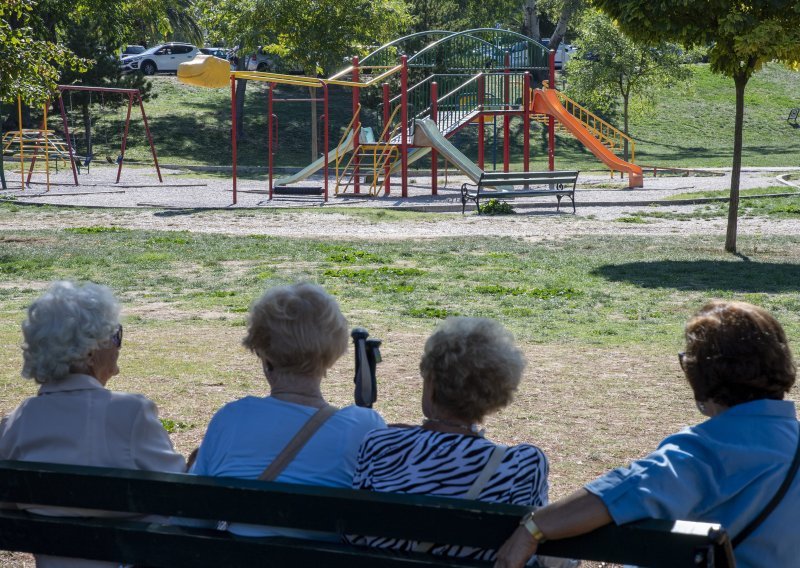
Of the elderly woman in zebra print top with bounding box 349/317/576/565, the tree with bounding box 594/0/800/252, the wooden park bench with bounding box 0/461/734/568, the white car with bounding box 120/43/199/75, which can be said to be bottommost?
the wooden park bench with bounding box 0/461/734/568

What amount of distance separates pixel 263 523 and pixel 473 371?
652 millimetres

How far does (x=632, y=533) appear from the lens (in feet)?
7.60

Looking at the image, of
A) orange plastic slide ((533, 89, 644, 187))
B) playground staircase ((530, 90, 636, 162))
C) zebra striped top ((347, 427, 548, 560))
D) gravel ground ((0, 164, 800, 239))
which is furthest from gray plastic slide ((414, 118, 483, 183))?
zebra striped top ((347, 427, 548, 560))

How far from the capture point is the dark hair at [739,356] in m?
2.58

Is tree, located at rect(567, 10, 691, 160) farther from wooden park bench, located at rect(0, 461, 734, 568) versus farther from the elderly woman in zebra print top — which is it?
wooden park bench, located at rect(0, 461, 734, 568)

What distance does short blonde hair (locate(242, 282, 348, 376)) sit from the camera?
3.12 meters

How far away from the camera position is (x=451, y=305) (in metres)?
10.6

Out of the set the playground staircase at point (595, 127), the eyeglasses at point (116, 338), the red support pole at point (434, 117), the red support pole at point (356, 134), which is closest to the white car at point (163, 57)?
the playground staircase at point (595, 127)

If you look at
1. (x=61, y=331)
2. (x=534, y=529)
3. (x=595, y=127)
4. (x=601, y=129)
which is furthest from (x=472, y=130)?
(x=534, y=529)

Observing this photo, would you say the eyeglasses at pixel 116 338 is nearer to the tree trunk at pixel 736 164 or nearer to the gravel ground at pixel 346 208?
the tree trunk at pixel 736 164

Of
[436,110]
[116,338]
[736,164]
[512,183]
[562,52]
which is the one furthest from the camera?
[562,52]

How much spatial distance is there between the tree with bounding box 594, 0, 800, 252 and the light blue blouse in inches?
445

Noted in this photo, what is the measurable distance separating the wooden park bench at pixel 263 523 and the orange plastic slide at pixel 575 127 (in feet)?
86.7

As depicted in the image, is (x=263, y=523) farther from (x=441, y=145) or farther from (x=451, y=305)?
(x=441, y=145)
